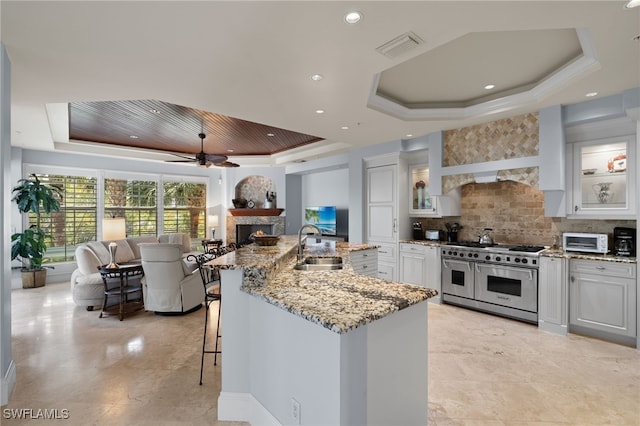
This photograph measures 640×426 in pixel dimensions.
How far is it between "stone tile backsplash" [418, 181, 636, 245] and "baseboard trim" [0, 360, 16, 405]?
538 cm

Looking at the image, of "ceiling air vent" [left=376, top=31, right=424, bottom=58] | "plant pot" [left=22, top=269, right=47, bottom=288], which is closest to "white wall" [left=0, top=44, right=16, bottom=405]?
"ceiling air vent" [left=376, top=31, right=424, bottom=58]

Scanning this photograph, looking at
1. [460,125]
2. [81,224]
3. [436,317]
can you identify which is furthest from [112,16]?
[81,224]

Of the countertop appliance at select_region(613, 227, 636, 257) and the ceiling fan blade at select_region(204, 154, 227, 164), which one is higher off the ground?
the ceiling fan blade at select_region(204, 154, 227, 164)

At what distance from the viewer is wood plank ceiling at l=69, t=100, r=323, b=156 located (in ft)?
13.8

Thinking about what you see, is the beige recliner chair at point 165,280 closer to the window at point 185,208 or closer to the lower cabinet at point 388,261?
the lower cabinet at point 388,261

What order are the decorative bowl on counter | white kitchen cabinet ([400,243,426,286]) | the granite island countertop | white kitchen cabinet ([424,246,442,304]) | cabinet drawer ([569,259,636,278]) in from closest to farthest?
1. the granite island countertop
2. cabinet drawer ([569,259,636,278])
3. the decorative bowl on counter
4. white kitchen cabinet ([424,246,442,304])
5. white kitchen cabinet ([400,243,426,286])

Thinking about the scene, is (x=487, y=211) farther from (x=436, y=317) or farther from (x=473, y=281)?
(x=436, y=317)

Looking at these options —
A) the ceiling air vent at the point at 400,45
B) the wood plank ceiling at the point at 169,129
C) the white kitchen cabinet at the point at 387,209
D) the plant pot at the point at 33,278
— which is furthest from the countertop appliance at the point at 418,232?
the plant pot at the point at 33,278

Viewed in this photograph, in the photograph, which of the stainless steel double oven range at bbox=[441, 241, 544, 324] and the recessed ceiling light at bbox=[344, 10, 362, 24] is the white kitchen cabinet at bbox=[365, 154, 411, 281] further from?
the recessed ceiling light at bbox=[344, 10, 362, 24]

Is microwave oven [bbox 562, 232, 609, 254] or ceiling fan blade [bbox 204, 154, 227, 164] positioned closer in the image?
microwave oven [bbox 562, 232, 609, 254]

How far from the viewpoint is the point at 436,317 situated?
4.00 meters

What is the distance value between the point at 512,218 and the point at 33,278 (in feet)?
26.6

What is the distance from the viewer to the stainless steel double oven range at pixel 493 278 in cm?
368

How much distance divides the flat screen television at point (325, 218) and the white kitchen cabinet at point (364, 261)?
294 cm
